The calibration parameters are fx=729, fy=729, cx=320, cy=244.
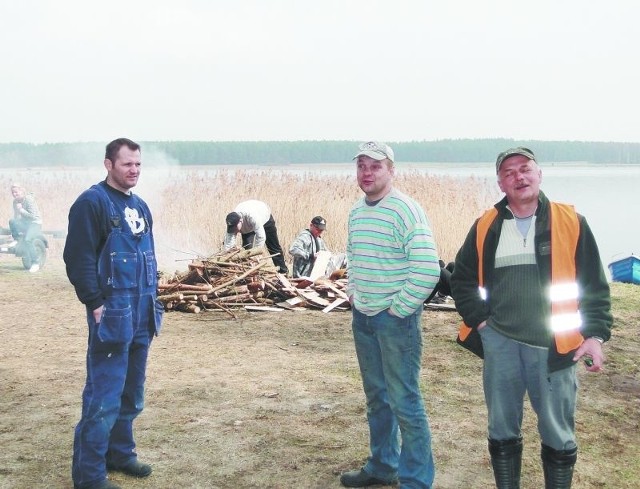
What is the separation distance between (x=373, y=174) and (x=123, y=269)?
4.78ft

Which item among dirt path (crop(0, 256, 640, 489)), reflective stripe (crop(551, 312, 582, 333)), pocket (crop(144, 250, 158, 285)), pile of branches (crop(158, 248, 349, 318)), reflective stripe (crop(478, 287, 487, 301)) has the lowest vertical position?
dirt path (crop(0, 256, 640, 489))

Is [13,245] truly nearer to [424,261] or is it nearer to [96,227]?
[96,227]

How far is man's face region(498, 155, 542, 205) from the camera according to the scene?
342 cm

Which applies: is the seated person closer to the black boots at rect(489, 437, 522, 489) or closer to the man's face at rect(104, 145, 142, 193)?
the man's face at rect(104, 145, 142, 193)

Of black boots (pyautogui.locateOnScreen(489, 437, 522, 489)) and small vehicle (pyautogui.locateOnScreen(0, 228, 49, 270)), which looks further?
small vehicle (pyautogui.locateOnScreen(0, 228, 49, 270))

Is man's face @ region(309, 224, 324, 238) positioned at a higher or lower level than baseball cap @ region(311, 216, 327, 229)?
lower

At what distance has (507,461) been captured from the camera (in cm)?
367

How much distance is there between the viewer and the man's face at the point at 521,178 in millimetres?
3424

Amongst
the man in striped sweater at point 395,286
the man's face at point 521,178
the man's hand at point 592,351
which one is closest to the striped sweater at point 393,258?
the man in striped sweater at point 395,286

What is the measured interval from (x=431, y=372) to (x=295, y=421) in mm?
1811

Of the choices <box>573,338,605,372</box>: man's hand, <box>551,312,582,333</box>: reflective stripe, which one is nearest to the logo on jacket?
<box>551,312,582,333</box>: reflective stripe

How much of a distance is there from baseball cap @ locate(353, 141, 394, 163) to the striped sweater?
0.20m

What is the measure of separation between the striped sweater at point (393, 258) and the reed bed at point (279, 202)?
1090cm

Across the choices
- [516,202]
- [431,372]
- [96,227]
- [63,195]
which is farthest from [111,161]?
[63,195]
